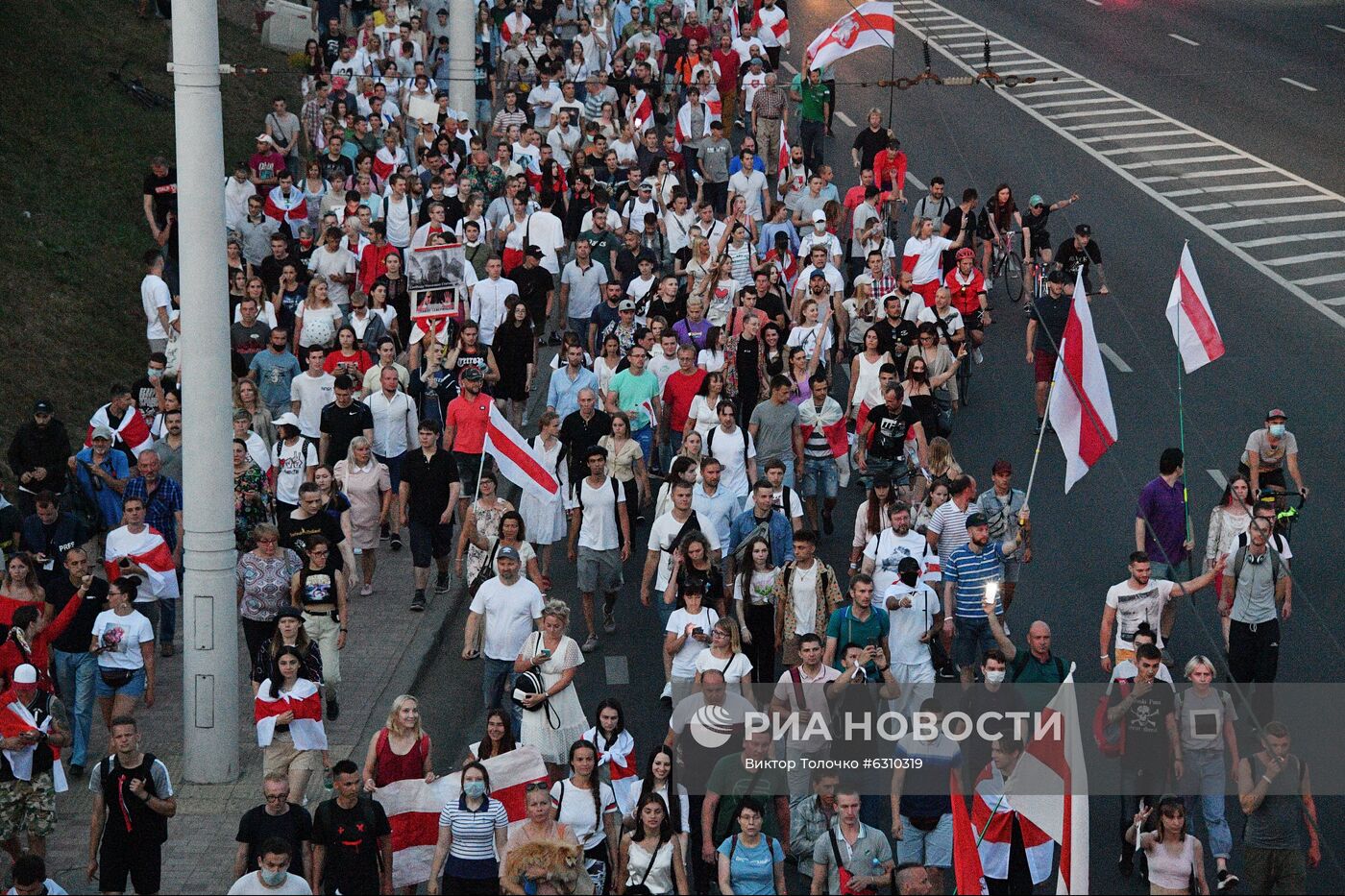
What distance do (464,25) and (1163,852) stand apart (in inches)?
774

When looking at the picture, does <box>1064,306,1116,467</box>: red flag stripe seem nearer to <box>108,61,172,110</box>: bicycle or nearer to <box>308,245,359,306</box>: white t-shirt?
<box>308,245,359,306</box>: white t-shirt

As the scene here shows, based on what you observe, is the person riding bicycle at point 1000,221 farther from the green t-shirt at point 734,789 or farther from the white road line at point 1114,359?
the green t-shirt at point 734,789

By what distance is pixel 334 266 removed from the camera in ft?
73.3

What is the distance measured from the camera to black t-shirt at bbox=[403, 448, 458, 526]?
18234 millimetres

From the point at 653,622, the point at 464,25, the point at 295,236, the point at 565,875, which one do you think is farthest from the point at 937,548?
the point at 464,25

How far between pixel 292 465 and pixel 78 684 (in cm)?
339

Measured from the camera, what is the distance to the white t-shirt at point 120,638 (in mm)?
15172

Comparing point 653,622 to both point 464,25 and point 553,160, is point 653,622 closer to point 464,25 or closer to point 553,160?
point 553,160

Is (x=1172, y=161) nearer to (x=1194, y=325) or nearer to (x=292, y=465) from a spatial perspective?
(x=1194, y=325)

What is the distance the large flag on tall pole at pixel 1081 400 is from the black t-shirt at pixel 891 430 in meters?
2.94

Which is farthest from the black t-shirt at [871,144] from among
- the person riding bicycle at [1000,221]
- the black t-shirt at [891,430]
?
the black t-shirt at [891,430]

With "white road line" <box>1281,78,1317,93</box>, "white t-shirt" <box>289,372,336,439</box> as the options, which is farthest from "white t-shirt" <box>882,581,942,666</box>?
"white road line" <box>1281,78,1317,93</box>

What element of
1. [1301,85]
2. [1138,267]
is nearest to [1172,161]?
[1138,267]

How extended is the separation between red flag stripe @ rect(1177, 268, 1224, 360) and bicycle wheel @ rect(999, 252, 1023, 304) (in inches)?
330
